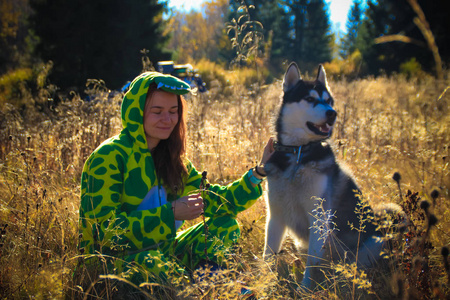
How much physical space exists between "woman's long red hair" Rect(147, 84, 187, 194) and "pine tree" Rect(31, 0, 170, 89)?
11.3 meters

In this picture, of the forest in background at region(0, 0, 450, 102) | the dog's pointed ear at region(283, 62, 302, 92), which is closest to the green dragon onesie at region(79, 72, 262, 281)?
the dog's pointed ear at region(283, 62, 302, 92)

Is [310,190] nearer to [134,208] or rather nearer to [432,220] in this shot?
[134,208]

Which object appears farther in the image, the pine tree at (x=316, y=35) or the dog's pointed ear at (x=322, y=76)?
the pine tree at (x=316, y=35)

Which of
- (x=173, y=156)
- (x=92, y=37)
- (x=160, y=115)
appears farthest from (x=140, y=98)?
(x=92, y=37)

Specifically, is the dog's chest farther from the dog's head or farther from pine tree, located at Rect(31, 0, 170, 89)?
pine tree, located at Rect(31, 0, 170, 89)

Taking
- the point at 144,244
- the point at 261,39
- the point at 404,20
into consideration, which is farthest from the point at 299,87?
the point at 404,20

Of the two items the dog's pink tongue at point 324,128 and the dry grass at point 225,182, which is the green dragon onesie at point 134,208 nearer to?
the dry grass at point 225,182

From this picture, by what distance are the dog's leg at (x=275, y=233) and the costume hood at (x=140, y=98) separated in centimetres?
127

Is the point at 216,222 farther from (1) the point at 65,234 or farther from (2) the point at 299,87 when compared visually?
(2) the point at 299,87

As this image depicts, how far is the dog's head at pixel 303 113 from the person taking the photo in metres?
2.93

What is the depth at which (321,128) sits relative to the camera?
9.66ft

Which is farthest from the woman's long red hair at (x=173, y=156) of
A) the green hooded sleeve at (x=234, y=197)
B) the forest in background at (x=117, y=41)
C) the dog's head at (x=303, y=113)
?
the forest in background at (x=117, y=41)

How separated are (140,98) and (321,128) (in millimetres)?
1582

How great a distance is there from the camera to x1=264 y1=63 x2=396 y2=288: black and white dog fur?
256 cm
